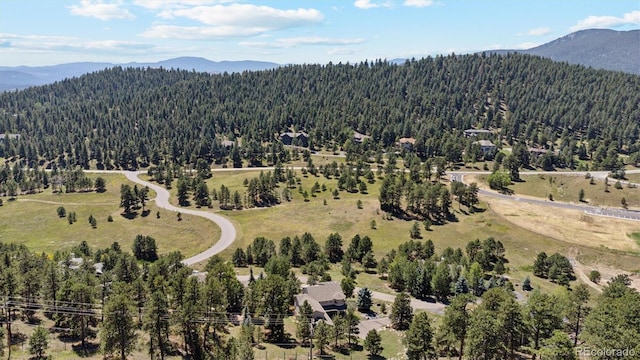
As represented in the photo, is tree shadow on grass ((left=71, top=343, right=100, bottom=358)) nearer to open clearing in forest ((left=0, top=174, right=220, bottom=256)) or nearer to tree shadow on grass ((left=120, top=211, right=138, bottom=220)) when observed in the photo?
open clearing in forest ((left=0, top=174, right=220, bottom=256))

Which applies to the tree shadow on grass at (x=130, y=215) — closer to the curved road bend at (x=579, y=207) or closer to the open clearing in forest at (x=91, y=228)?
the open clearing in forest at (x=91, y=228)

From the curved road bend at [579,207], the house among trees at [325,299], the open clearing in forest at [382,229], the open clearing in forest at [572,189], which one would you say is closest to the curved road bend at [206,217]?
the open clearing in forest at [382,229]

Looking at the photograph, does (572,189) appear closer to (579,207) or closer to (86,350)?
(579,207)

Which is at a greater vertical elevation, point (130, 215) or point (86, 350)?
point (86, 350)

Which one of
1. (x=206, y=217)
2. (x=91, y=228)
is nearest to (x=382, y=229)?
(x=206, y=217)

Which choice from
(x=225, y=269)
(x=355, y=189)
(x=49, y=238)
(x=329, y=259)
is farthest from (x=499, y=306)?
(x=49, y=238)

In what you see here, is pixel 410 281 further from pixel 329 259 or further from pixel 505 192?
pixel 505 192

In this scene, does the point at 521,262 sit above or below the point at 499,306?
below
